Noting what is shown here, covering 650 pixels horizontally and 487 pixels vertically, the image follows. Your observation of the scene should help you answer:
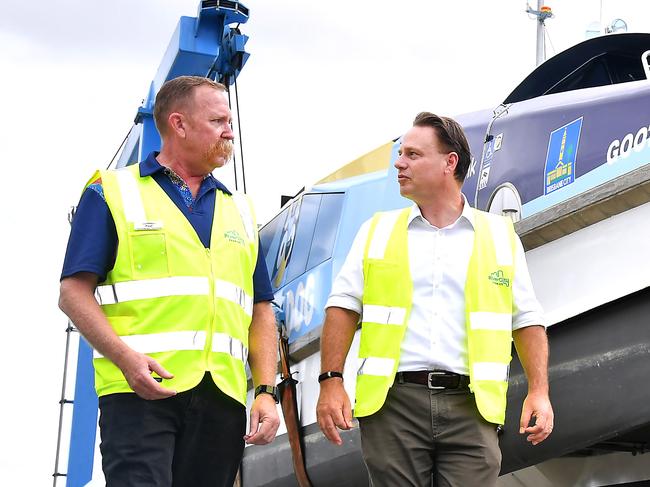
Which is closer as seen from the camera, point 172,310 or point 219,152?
point 172,310

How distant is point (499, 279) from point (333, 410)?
0.69 metres

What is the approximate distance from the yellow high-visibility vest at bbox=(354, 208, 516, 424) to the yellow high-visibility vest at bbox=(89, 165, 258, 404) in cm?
44

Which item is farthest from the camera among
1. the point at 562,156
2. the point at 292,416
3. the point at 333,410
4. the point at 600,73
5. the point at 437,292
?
the point at 292,416

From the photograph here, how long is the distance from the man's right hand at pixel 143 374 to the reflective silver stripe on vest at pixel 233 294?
1.12 feet

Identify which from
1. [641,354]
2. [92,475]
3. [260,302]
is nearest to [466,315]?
[260,302]

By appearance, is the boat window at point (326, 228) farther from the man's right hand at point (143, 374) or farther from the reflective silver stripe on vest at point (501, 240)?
the man's right hand at point (143, 374)

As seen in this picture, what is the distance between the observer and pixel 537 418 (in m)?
3.47

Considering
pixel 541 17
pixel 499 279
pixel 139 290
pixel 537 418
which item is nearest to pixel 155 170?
pixel 139 290

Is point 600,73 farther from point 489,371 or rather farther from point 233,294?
point 233,294

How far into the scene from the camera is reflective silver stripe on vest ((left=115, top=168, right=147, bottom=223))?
10.7 ft

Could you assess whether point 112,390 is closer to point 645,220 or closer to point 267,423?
point 267,423

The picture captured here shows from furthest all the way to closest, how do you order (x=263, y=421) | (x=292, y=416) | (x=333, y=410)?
(x=292, y=416), (x=333, y=410), (x=263, y=421)

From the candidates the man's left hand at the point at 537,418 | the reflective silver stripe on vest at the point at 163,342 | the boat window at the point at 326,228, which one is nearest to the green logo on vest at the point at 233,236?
the reflective silver stripe on vest at the point at 163,342

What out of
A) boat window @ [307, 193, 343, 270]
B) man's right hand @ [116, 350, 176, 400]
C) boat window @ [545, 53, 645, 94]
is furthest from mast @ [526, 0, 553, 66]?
man's right hand @ [116, 350, 176, 400]
